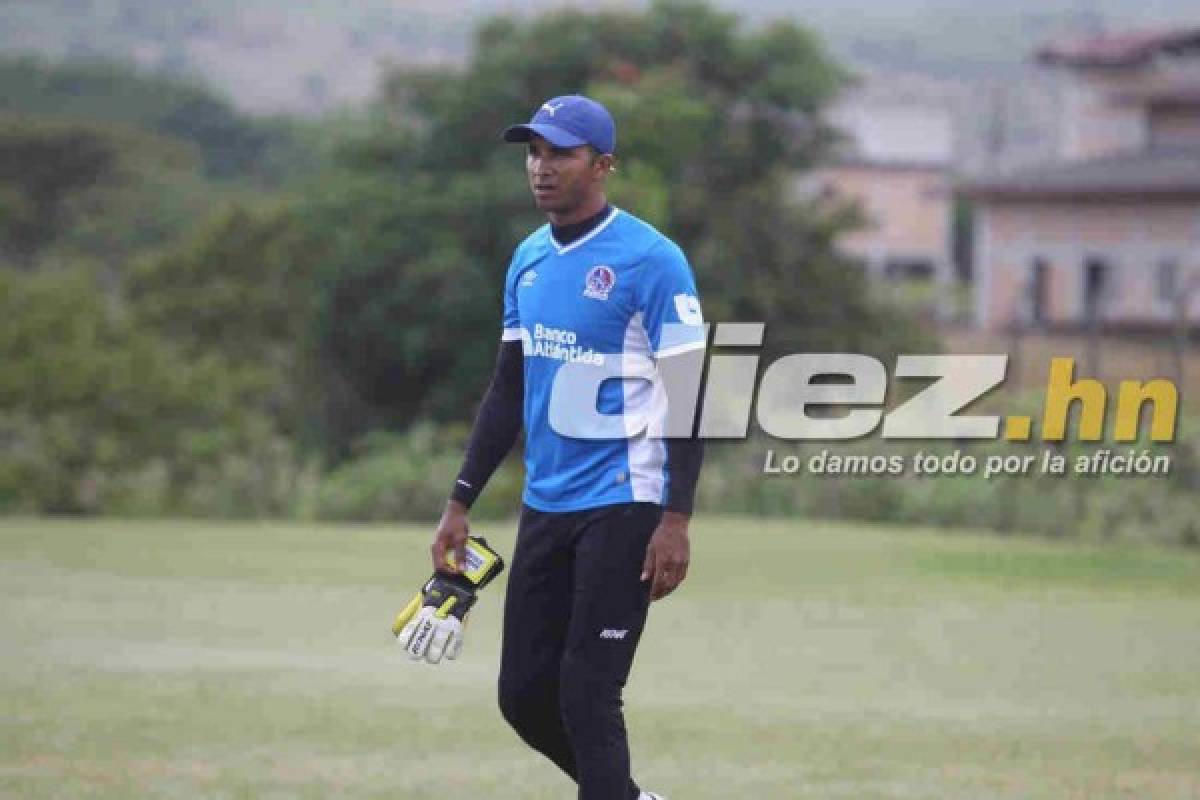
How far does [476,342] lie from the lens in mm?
48375

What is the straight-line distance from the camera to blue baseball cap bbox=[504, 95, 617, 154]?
764cm

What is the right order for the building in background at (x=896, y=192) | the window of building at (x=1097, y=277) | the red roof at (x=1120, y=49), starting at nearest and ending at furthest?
the window of building at (x=1097, y=277), the red roof at (x=1120, y=49), the building in background at (x=896, y=192)

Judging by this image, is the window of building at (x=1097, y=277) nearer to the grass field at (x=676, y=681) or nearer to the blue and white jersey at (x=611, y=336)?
the grass field at (x=676, y=681)

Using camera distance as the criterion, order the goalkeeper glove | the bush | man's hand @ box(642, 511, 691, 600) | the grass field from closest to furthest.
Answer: man's hand @ box(642, 511, 691, 600)
the goalkeeper glove
the grass field
the bush

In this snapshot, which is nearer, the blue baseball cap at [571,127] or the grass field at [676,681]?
the blue baseball cap at [571,127]

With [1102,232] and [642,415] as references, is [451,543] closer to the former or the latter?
[642,415]

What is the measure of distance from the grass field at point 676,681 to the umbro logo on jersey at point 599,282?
267 cm

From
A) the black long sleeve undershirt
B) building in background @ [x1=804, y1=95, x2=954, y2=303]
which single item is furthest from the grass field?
building in background @ [x1=804, y1=95, x2=954, y2=303]

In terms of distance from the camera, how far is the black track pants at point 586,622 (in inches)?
299

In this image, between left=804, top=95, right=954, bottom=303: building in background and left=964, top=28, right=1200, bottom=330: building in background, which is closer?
left=964, top=28, right=1200, bottom=330: building in background

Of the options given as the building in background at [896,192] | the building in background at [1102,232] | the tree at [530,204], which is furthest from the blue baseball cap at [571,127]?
the building in background at [896,192]

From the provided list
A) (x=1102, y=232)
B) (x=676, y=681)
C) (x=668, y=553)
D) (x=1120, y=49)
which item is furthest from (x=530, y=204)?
(x=668, y=553)

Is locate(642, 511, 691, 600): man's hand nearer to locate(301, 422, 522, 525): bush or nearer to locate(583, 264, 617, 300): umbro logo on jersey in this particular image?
locate(583, 264, 617, 300): umbro logo on jersey

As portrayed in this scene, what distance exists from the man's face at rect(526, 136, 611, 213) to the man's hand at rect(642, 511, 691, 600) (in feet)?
3.26
